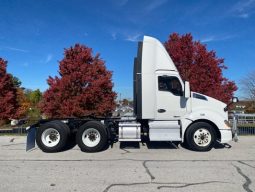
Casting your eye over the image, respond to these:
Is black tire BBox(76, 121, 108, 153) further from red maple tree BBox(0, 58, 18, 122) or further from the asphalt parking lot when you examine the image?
red maple tree BBox(0, 58, 18, 122)

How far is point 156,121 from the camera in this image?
1073 centimetres

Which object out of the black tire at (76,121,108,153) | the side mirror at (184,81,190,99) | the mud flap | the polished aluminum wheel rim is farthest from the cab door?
the mud flap

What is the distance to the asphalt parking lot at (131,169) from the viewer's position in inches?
233

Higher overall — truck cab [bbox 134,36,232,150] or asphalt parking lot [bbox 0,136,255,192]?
truck cab [bbox 134,36,232,150]

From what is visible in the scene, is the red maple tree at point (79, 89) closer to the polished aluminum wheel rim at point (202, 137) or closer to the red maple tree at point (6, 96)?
the red maple tree at point (6, 96)

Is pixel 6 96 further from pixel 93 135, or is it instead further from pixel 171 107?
pixel 171 107

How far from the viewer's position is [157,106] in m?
10.6

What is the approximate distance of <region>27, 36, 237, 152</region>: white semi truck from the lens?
1020 centimetres

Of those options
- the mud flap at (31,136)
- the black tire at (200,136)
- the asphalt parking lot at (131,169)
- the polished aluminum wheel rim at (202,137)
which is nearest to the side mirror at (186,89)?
the black tire at (200,136)

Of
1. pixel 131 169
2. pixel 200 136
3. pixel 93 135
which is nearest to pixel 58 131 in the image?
pixel 93 135

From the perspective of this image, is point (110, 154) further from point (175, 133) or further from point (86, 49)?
point (86, 49)

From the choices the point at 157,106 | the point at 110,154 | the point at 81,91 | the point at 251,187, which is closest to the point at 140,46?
the point at 157,106

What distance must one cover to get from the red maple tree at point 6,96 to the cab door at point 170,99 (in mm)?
15698

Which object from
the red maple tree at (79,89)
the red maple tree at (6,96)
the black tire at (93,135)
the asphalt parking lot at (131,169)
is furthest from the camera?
the red maple tree at (6,96)
